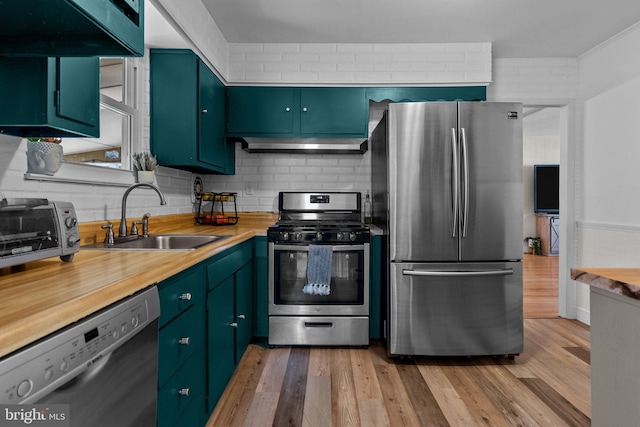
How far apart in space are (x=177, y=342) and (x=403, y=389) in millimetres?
1471

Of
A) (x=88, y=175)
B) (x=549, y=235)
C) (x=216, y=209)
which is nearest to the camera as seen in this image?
(x=88, y=175)

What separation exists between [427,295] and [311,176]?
1.56 meters

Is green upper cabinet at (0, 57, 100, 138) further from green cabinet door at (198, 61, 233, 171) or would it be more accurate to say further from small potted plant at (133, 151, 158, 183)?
green cabinet door at (198, 61, 233, 171)

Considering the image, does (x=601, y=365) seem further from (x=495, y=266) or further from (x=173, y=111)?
(x=173, y=111)

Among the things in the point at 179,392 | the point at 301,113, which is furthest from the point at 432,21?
the point at 179,392

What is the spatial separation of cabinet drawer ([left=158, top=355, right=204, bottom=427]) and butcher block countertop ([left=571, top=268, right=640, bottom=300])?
146 centimetres

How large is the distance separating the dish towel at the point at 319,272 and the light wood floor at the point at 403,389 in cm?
48

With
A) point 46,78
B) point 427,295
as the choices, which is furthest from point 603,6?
point 46,78

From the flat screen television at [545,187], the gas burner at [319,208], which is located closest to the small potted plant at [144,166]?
the gas burner at [319,208]

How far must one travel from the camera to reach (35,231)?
1.15 m

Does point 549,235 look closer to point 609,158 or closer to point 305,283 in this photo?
point 609,158

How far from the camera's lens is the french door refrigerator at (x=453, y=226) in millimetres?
2633

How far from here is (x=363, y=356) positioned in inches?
109

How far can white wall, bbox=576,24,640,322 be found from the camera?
9.86ft
